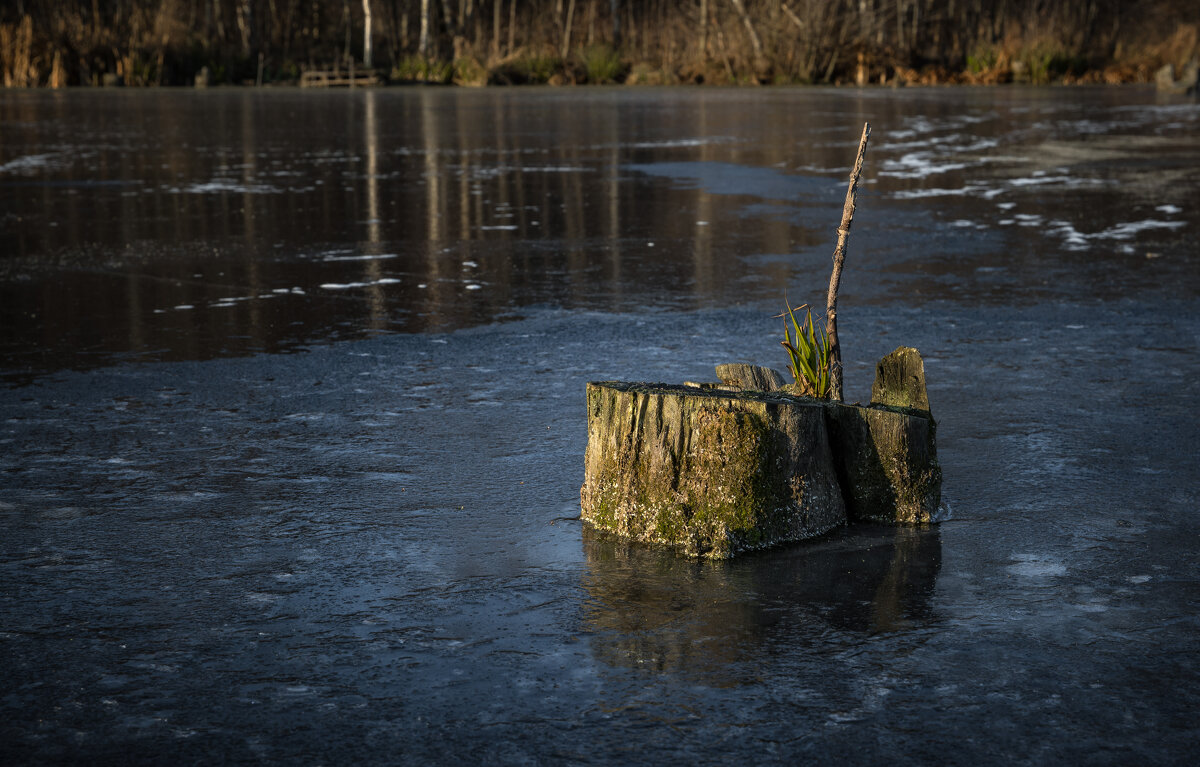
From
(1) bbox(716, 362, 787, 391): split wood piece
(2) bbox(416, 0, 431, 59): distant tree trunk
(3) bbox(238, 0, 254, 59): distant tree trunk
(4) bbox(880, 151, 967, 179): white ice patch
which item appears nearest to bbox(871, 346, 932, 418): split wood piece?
(1) bbox(716, 362, 787, 391): split wood piece

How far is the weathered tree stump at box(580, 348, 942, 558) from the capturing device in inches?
174

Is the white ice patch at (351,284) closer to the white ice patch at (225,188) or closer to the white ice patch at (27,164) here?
the white ice patch at (225,188)

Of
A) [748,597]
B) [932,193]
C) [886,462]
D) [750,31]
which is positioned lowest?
[748,597]

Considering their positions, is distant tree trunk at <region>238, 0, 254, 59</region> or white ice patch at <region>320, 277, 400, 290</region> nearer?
white ice patch at <region>320, 277, 400, 290</region>

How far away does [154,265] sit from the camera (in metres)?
10.4

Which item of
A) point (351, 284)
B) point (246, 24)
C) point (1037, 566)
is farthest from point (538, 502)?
point (246, 24)

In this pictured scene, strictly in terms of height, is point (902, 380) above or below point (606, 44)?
below

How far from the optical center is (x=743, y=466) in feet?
14.4

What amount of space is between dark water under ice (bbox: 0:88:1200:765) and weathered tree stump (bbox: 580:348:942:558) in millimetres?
122

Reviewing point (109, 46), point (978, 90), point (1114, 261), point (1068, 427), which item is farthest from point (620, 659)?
point (109, 46)

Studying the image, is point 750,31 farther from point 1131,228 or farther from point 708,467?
point 708,467

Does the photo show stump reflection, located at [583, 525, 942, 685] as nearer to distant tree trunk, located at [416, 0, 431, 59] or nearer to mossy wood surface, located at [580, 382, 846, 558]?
mossy wood surface, located at [580, 382, 846, 558]

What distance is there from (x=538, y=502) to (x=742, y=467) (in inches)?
36.0

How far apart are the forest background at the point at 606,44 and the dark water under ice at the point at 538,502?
113 feet
